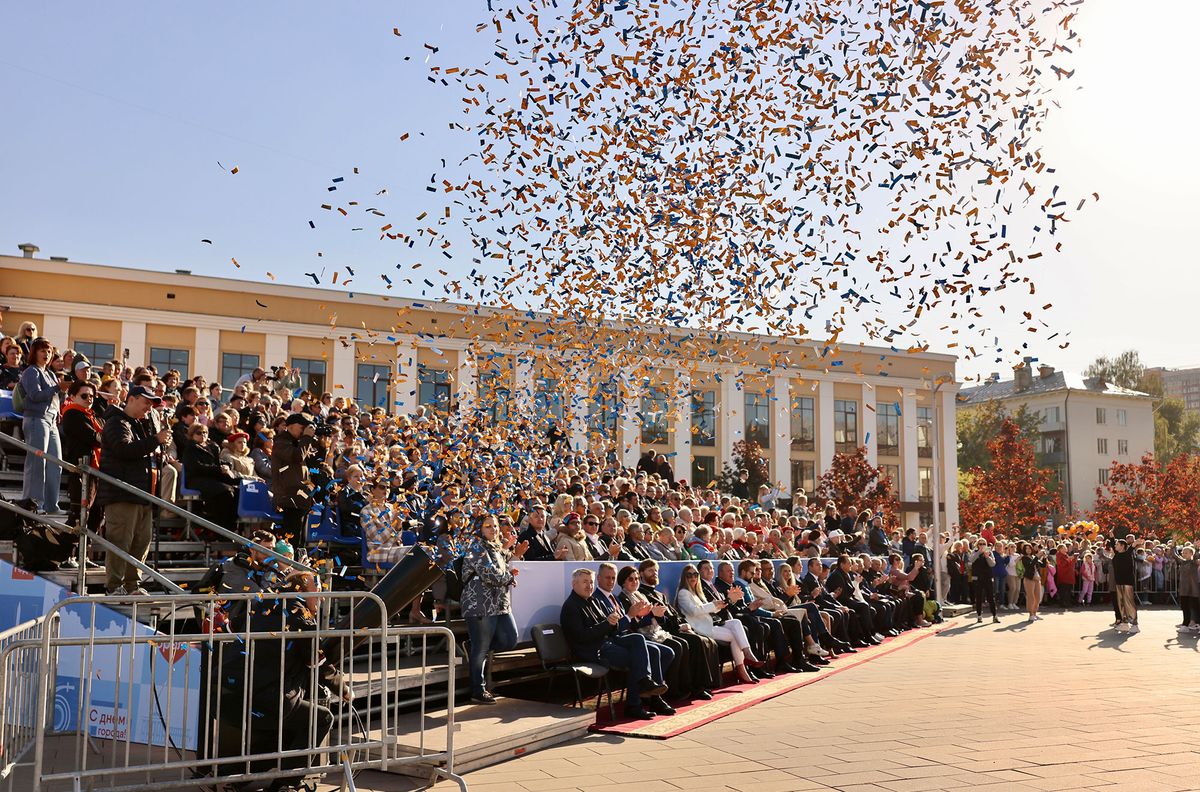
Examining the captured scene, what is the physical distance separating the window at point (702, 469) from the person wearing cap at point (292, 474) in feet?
134

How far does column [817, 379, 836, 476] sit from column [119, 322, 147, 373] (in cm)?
3273

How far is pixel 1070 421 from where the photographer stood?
77250 mm

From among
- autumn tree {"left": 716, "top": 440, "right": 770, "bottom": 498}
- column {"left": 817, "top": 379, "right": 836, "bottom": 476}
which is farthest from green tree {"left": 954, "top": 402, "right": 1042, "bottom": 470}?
autumn tree {"left": 716, "top": 440, "right": 770, "bottom": 498}

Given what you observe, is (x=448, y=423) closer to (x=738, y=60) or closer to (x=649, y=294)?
(x=649, y=294)

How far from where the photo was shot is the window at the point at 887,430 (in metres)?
56.7

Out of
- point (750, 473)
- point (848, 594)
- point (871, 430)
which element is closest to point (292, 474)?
point (848, 594)

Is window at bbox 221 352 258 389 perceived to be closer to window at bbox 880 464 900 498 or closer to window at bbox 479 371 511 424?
window at bbox 479 371 511 424

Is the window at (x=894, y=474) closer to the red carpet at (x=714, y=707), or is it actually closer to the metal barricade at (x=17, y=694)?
the red carpet at (x=714, y=707)

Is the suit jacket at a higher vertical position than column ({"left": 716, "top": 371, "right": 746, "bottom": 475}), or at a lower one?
lower

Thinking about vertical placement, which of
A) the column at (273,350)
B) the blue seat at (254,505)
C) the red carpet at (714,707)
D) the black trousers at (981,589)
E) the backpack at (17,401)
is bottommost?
the red carpet at (714,707)

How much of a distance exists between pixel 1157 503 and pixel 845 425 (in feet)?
49.8

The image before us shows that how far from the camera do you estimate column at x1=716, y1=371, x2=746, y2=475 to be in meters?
51.0

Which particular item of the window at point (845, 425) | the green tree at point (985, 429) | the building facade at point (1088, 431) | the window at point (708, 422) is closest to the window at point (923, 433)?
the window at point (845, 425)

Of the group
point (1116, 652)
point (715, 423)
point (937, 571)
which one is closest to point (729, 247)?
point (1116, 652)
